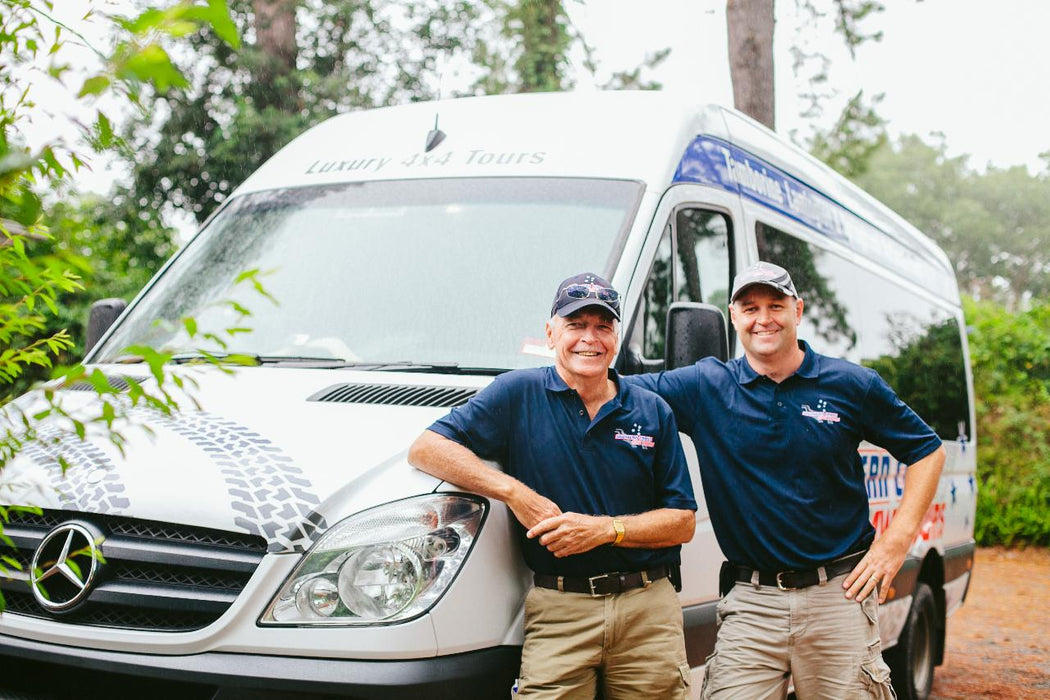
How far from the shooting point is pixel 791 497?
12.2ft

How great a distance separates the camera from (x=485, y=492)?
3096 millimetres

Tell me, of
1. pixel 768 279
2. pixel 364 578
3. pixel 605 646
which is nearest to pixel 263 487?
pixel 364 578

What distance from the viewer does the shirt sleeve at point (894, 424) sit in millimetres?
3852

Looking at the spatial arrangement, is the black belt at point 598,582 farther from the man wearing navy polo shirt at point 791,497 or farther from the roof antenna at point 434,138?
the roof antenna at point 434,138

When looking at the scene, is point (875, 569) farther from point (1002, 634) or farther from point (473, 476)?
point (1002, 634)

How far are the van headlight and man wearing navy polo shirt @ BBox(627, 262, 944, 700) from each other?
1066 millimetres

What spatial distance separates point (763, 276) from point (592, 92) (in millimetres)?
1437

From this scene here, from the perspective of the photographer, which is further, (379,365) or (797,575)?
(379,365)

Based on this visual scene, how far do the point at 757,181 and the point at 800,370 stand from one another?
153 centimetres

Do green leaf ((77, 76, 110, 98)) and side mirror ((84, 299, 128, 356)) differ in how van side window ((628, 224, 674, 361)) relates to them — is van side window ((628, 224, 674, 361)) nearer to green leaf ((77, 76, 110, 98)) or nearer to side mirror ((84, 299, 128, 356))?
side mirror ((84, 299, 128, 356))

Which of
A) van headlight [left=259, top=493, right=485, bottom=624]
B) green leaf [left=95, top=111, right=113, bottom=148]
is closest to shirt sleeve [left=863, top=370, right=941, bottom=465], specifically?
van headlight [left=259, top=493, right=485, bottom=624]

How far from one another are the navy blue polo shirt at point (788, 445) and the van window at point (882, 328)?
126cm

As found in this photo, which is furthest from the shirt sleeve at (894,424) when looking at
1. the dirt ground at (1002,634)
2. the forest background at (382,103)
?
the forest background at (382,103)

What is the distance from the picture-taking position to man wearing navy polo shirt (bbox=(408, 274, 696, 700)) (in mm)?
3121
